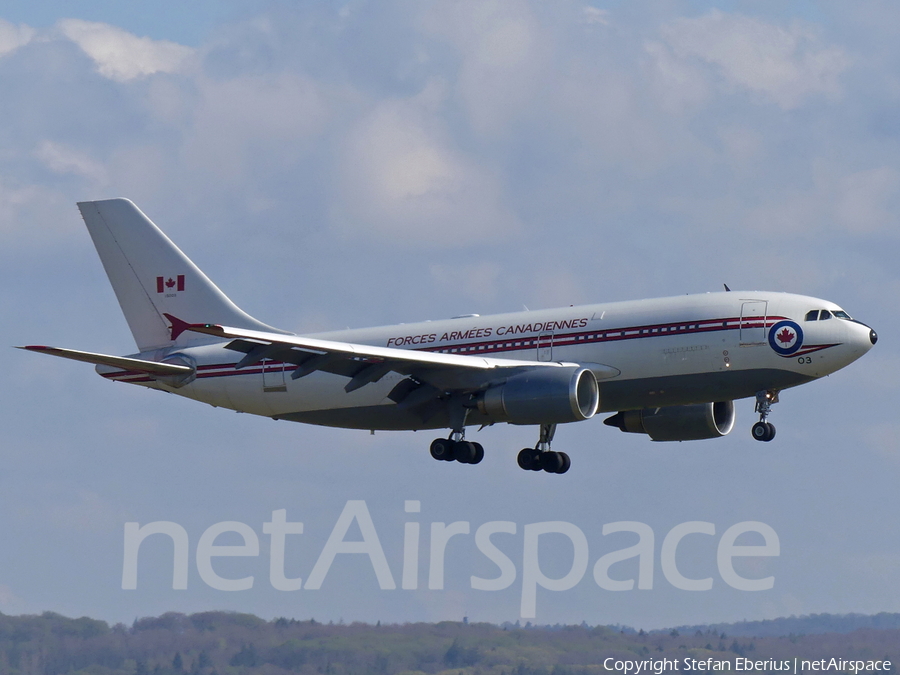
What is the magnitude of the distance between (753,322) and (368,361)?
12330mm

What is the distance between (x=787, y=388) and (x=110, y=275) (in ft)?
89.5

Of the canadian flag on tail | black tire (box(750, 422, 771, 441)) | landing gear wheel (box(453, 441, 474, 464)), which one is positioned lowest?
landing gear wheel (box(453, 441, 474, 464))

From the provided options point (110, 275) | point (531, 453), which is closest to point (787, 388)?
point (531, 453)

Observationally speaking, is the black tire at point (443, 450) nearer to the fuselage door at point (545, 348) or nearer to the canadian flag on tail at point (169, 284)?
the fuselage door at point (545, 348)

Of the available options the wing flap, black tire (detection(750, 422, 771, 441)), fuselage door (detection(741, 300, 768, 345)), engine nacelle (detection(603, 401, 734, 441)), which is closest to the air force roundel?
fuselage door (detection(741, 300, 768, 345))

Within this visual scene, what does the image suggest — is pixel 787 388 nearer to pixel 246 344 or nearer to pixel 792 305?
pixel 792 305

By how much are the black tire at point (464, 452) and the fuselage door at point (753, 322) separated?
9.94 meters

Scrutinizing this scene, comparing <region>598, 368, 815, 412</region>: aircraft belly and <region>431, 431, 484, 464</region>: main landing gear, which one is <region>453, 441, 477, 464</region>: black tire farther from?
<region>598, 368, 815, 412</region>: aircraft belly

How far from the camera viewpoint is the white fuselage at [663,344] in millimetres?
45875

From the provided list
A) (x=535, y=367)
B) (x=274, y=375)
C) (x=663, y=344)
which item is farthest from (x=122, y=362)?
(x=663, y=344)

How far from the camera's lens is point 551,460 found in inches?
2044

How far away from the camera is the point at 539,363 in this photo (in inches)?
1866

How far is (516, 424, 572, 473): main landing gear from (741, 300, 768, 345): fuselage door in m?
8.88

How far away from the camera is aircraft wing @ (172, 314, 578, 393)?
44.1 meters
